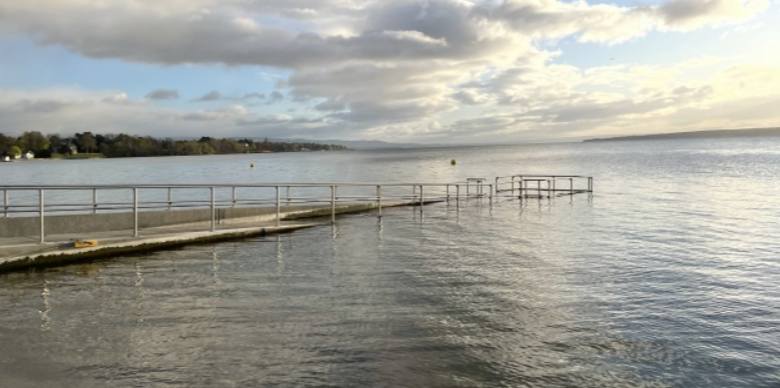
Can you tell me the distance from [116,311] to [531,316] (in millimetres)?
6961

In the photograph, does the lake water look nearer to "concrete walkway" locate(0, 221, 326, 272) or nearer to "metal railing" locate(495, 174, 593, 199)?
"concrete walkway" locate(0, 221, 326, 272)

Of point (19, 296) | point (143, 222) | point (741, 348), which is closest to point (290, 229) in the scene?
point (143, 222)

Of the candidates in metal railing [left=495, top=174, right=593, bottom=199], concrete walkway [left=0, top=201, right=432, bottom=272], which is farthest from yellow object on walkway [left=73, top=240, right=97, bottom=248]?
metal railing [left=495, top=174, right=593, bottom=199]

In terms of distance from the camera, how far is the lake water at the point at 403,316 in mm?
6945

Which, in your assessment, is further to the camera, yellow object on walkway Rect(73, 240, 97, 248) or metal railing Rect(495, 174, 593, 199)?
metal railing Rect(495, 174, 593, 199)

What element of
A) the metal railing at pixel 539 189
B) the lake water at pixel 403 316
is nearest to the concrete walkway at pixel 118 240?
the lake water at pixel 403 316

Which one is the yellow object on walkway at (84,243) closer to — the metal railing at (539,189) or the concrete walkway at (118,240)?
the concrete walkway at (118,240)

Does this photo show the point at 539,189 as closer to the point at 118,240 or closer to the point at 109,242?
the point at 118,240

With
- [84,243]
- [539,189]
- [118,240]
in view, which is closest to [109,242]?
[118,240]

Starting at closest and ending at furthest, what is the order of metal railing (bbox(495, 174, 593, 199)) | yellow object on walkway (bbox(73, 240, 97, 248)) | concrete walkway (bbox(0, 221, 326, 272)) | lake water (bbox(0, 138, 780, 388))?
lake water (bbox(0, 138, 780, 388)) → concrete walkway (bbox(0, 221, 326, 272)) → yellow object on walkway (bbox(73, 240, 97, 248)) → metal railing (bbox(495, 174, 593, 199))

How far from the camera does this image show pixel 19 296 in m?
10.4

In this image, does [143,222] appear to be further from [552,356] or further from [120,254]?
[552,356]

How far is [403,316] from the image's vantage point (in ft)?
30.8

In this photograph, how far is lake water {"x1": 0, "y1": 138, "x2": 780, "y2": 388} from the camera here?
695 centimetres
